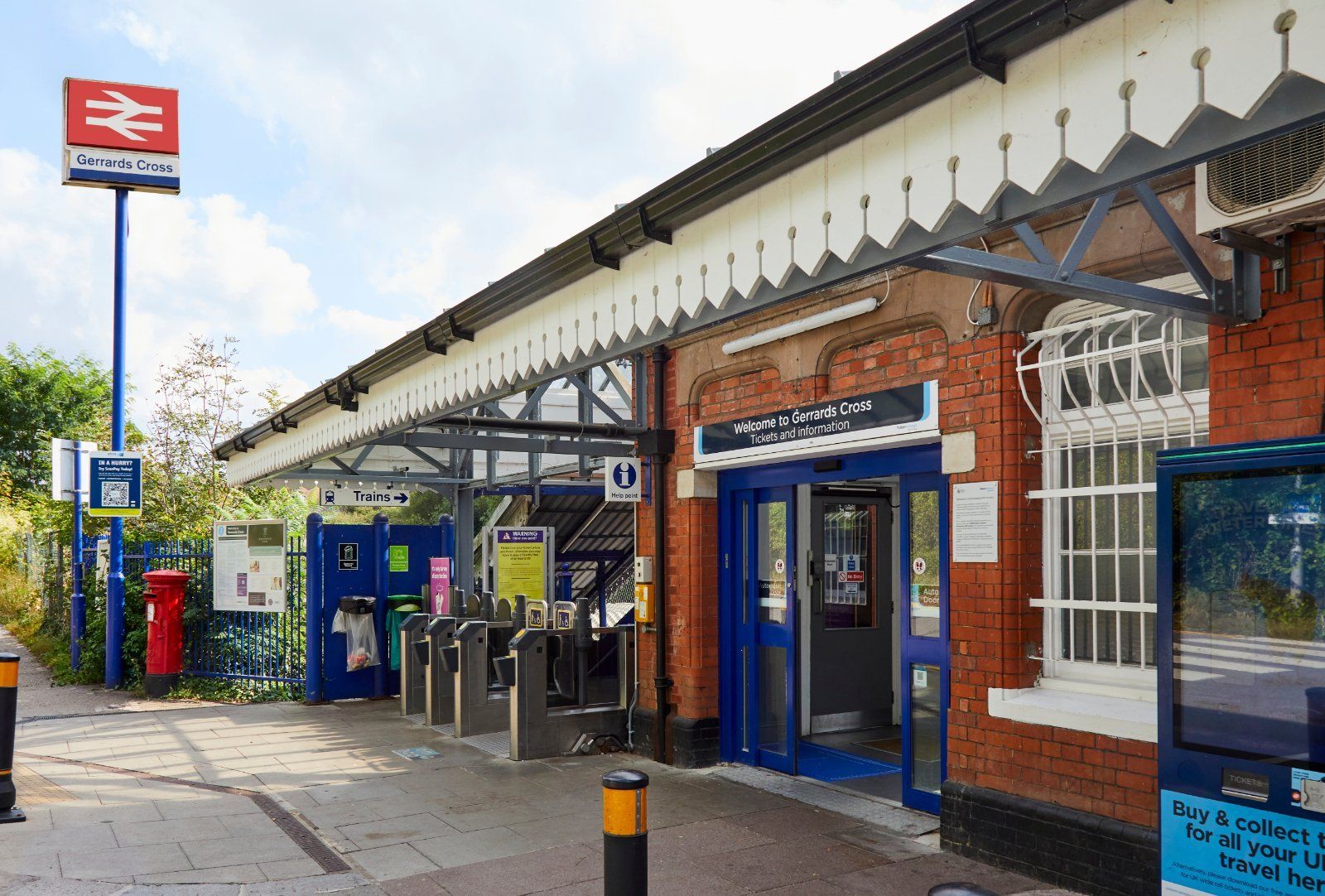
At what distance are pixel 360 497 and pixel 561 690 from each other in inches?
312

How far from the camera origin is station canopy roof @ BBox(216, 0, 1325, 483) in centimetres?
262

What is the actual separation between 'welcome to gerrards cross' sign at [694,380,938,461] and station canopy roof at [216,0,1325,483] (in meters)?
2.21

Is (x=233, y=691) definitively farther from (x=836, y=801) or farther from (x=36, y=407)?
(x=36, y=407)

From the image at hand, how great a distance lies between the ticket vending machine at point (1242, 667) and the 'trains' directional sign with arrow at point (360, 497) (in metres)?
13.6

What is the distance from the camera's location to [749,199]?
Result: 419 centimetres

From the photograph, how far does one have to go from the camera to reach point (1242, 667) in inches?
137

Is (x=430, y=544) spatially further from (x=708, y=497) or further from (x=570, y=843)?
(x=570, y=843)

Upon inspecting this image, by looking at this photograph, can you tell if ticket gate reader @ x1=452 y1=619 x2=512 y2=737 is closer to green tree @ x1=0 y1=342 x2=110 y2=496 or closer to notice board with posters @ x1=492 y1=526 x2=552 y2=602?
notice board with posters @ x1=492 y1=526 x2=552 y2=602

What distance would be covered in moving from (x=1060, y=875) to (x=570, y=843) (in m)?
2.77

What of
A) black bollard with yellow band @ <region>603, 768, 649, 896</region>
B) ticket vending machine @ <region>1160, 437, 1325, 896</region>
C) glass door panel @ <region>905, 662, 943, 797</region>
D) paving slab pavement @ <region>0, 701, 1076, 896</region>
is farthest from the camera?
glass door panel @ <region>905, 662, 943, 797</region>

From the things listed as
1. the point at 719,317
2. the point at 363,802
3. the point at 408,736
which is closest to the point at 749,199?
the point at 719,317

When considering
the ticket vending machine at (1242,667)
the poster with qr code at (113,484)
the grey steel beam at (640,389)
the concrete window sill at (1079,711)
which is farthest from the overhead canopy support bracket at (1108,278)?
the poster with qr code at (113,484)

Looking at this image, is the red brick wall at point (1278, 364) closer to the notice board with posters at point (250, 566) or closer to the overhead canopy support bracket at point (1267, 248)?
the overhead canopy support bracket at point (1267, 248)

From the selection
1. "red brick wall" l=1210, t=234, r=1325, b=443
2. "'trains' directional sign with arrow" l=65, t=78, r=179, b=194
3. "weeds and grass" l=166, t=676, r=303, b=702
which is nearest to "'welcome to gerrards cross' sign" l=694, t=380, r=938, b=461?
"red brick wall" l=1210, t=234, r=1325, b=443
